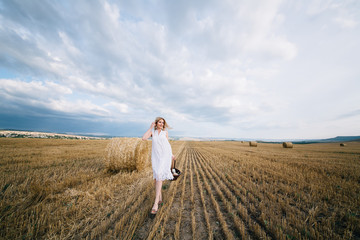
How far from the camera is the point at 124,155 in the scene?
6508 millimetres

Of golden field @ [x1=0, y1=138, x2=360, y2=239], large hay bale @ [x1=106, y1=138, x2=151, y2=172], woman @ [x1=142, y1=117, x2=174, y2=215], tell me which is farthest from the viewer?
large hay bale @ [x1=106, y1=138, x2=151, y2=172]

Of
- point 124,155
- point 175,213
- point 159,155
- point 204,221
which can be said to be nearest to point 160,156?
point 159,155

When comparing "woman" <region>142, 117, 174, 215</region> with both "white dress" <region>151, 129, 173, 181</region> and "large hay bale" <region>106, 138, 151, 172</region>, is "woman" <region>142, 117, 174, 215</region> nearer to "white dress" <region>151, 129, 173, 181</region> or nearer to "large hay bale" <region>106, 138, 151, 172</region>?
"white dress" <region>151, 129, 173, 181</region>

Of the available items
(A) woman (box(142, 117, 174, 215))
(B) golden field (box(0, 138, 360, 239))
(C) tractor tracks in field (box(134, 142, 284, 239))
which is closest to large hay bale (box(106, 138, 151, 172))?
(B) golden field (box(0, 138, 360, 239))

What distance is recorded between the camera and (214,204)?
363 cm

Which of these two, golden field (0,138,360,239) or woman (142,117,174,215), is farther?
woman (142,117,174,215)

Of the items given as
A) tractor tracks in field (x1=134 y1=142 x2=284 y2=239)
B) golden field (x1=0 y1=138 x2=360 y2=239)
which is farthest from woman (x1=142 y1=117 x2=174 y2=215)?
golden field (x1=0 y1=138 x2=360 y2=239)

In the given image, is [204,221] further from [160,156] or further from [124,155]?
[124,155]

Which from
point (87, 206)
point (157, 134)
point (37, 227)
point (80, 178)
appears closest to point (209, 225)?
point (157, 134)

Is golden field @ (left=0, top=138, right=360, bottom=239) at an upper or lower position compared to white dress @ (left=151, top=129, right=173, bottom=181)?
lower

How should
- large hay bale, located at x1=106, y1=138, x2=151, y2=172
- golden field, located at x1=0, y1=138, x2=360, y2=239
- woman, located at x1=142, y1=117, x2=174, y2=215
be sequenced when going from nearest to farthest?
1. golden field, located at x1=0, y1=138, x2=360, y2=239
2. woman, located at x1=142, y1=117, x2=174, y2=215
3. large hay bale, located at x1=106, y1=138, x2=151, y2=172

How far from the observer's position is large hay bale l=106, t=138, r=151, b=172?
21.0ft

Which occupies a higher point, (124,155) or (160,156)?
(160,156)

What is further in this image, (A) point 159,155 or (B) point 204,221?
(A) point 159,155
